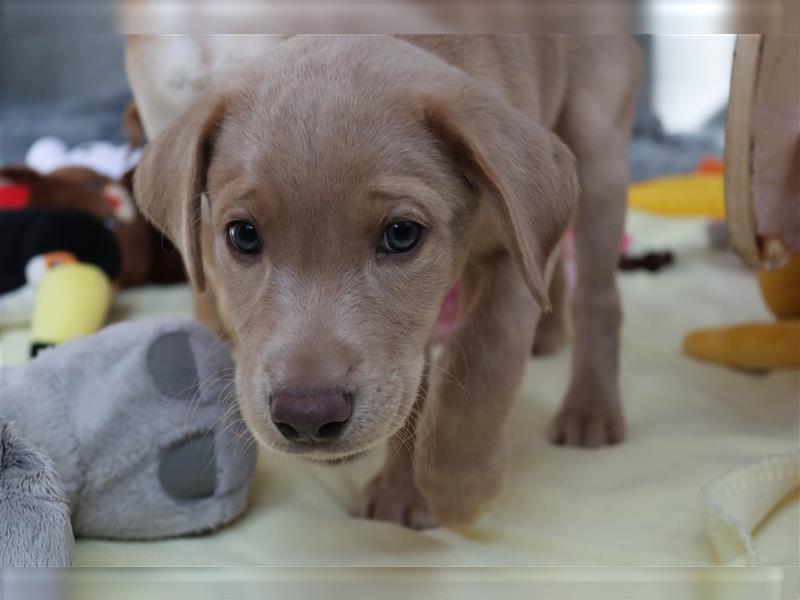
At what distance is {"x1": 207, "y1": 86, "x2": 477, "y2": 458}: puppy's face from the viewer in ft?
4.80

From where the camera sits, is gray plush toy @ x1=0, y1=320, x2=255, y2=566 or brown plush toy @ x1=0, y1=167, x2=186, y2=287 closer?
gray plush toy @ x1=0, y1=320, x2=255, y2=566

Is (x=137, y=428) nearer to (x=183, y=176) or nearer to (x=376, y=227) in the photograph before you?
(x=183, y=176)

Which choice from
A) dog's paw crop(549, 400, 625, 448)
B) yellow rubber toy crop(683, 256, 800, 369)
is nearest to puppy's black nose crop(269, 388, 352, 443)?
dog's paw crop(549, 400, 625, 448)

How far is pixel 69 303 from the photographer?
239 cm

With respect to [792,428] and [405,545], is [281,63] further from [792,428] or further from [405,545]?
[792,428]

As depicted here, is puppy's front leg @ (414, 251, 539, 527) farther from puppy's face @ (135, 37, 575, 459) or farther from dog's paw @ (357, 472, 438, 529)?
puppy's face @ (135, 37, 575, 459)

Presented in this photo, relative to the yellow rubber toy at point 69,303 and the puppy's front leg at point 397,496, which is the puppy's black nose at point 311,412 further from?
the yellow rubber toy at point 69,303

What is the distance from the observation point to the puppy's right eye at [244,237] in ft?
5.32

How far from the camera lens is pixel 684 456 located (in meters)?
2.23

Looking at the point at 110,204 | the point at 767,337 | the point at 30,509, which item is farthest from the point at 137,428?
the point at 767,337

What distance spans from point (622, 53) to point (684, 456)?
102cm

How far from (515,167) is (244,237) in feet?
1.53

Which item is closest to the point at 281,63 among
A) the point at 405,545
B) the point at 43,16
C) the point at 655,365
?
the point at 43,16

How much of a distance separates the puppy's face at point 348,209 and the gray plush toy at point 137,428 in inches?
9.2
